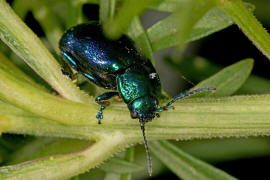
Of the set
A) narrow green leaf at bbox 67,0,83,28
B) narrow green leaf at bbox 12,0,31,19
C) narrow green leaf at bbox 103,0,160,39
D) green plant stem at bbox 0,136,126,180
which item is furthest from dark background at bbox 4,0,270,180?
narrow green leaf at bbox 103,0,160,39

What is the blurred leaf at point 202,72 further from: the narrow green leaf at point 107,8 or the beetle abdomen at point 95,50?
the narrow green leaf at point 107,8

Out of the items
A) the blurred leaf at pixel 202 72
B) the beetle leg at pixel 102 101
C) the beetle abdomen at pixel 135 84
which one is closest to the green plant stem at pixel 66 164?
the beetle leg at pixel 102 101

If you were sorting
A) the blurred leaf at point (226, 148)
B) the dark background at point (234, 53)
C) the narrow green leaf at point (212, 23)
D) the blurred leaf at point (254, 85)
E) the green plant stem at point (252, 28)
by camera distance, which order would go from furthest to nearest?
the dark background at point (234, 53), the blurred leaf at point (226, 148), the blurred leaf at point (254, 85), the narrow green leaf at point (212, 23), the green plant stem at point (252, 28)

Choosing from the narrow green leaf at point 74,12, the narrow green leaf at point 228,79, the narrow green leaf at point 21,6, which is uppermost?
the narrow green leaf at point 21,6

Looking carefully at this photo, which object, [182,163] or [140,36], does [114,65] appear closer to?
[140,36]

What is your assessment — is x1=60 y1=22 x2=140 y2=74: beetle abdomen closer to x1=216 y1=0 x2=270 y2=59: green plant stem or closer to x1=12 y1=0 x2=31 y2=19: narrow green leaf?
x1=12 y1=0 x2=31 y2=19: narrow green leaf

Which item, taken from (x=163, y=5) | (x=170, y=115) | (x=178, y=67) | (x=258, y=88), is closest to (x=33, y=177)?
(x=170, y=115)
